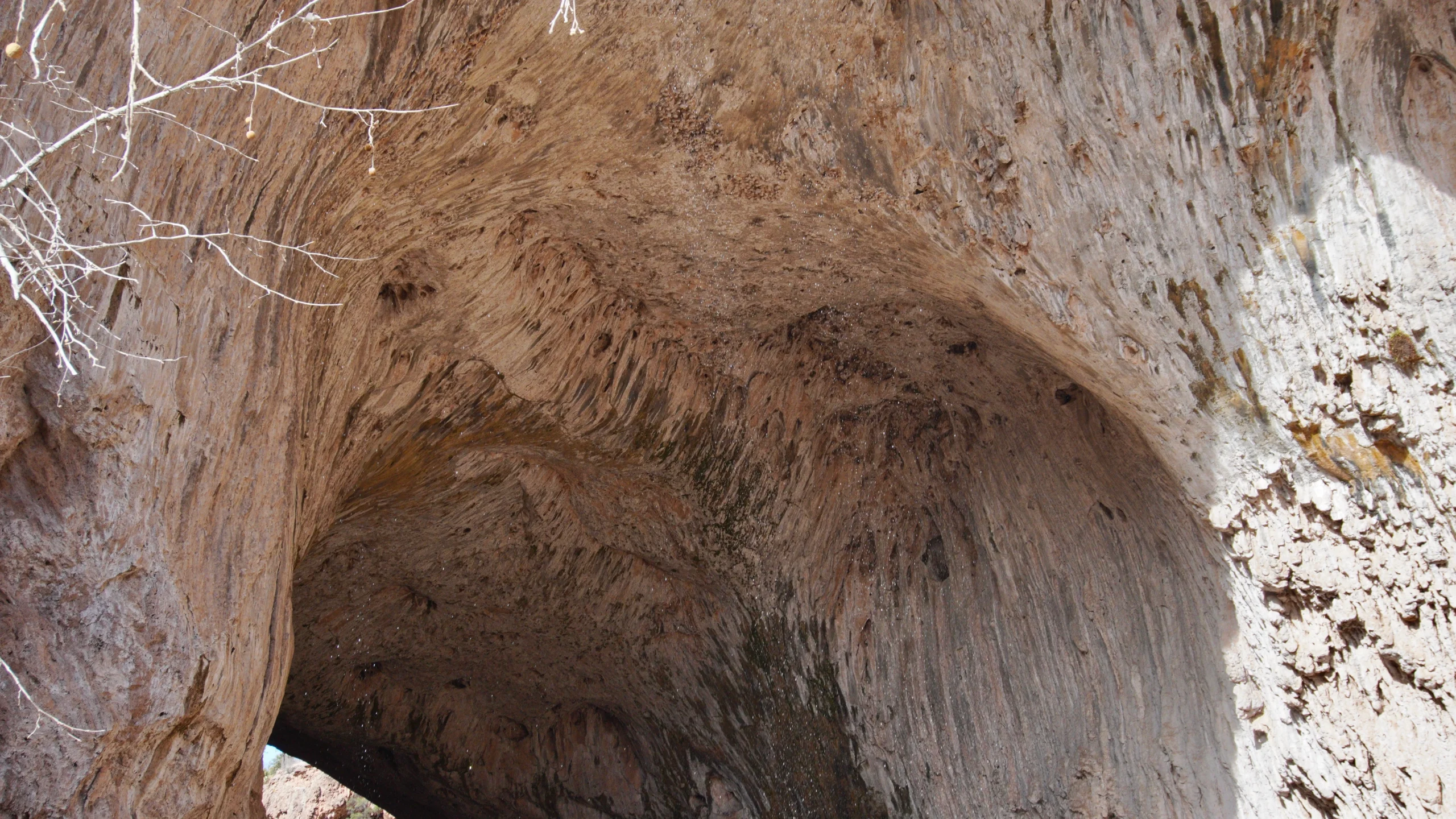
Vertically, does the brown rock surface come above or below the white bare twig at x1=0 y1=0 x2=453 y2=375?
below

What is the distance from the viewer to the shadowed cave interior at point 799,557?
491 centimetres

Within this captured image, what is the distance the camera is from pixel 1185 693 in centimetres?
465

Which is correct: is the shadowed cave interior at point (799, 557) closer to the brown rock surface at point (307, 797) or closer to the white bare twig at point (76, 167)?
the white bare twig at point (76, 167)

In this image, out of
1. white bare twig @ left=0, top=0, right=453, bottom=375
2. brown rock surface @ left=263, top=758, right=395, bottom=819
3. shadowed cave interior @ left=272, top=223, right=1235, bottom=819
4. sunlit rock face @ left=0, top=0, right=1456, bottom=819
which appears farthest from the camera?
brown rock surface @ left=263, top=758, right=395, bottom=819

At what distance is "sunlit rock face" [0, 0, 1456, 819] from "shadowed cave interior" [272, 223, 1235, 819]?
0.03m

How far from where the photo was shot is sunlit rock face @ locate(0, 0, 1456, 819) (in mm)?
3236

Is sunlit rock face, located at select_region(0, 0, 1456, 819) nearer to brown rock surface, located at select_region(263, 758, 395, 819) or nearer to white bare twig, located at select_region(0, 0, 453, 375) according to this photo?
white bare twig, located at select_region(0, 0, 453, 375)

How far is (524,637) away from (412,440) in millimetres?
2312

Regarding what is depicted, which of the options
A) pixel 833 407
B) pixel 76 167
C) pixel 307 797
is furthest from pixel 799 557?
pixel 307 797

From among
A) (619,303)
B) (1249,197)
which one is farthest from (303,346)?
(1249,197)

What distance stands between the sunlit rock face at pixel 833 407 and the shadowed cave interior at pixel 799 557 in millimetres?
26

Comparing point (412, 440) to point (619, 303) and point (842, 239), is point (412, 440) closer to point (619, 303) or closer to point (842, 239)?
point (619, 303)

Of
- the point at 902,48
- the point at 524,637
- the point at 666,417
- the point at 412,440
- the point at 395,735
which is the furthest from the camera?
the point at 395,735

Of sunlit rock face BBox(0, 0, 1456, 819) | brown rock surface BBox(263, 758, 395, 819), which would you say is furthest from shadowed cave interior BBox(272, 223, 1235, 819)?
brown rock surface BBox(263, 758, 395, 819)
